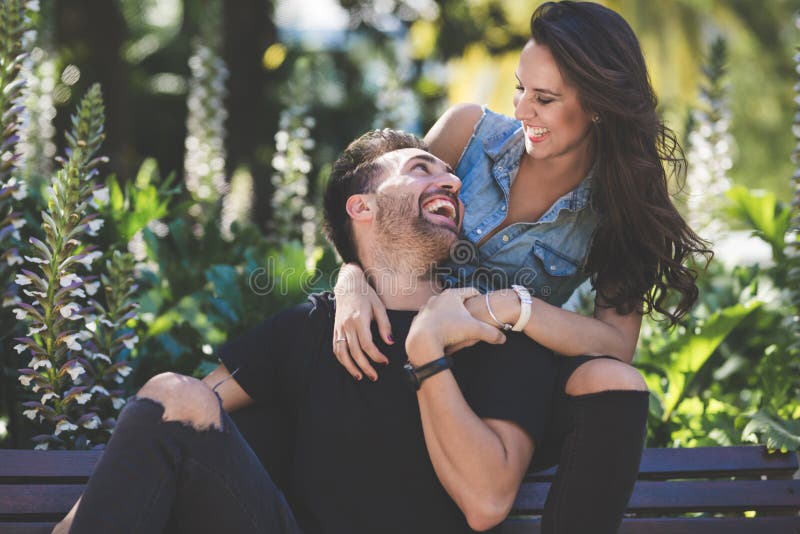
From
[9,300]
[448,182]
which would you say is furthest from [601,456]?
[9,300]

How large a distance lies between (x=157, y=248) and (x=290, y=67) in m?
5.88

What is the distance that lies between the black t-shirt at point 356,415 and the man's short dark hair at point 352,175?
52 cm

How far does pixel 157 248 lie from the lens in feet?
15.7

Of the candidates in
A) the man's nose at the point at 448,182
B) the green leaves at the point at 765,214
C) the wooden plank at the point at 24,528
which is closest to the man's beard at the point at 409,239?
the man's nose at the point at 448,182

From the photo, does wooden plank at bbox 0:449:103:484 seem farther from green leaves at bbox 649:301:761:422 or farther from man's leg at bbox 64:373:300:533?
green leaves at bbox 649:301:761:422

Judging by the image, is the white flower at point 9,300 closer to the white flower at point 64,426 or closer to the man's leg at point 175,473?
the white flower at point 64,426

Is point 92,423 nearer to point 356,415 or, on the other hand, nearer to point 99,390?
point 99,390

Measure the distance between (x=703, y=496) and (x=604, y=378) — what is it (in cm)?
99

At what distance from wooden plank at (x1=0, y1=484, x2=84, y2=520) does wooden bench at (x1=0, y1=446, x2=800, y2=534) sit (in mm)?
33

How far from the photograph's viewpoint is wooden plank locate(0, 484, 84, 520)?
290 cm

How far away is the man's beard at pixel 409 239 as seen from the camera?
3.15 meters

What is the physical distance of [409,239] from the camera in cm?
318

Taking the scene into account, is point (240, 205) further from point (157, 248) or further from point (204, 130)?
point (157, 248)

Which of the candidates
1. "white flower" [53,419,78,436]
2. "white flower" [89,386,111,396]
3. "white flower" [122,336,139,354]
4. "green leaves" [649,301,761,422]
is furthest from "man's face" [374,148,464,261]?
"green leaves" [649,301,761,422]
